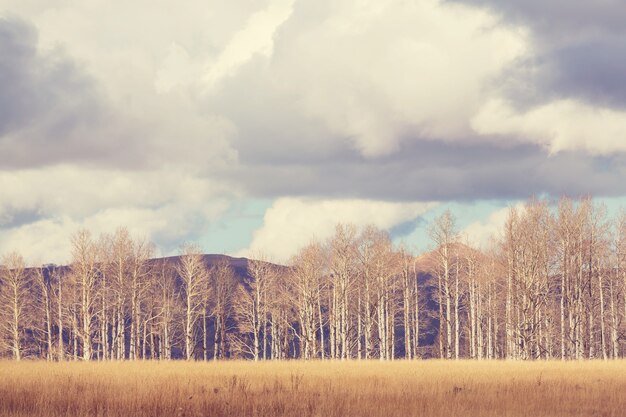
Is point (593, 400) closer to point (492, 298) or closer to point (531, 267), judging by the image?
point (531, 267)

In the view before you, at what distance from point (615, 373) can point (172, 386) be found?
1657 cm

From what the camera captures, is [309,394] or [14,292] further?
[14,292]

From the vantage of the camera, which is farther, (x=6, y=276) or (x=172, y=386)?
(x=6, y=276)

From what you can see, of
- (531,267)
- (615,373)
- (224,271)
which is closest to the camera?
(615,373)

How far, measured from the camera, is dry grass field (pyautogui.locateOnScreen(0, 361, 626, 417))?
14227 millimetres

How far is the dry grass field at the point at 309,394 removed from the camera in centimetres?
1423

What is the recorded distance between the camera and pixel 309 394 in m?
16.6

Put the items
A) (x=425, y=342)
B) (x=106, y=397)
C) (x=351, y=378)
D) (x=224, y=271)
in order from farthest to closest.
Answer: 1. (x=425, y=342)
2. (x=224, y=271)
3. (x=351, y=378)
4. (x=106, y=397)

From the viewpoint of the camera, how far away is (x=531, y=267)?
1796 inches

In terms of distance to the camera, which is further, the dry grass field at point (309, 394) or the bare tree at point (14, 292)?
the bare tree at point (14, 292)

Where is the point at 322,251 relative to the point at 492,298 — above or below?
above

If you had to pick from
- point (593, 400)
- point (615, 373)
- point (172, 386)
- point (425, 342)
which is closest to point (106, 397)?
Answer: point (172, 386)

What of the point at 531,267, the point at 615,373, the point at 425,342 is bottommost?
the point at 425,342

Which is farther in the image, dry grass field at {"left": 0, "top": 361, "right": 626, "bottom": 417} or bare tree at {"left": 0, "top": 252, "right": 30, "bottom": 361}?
bare tree at {"left": 0, "top": 252, "right": 30, "bottom": 361}
